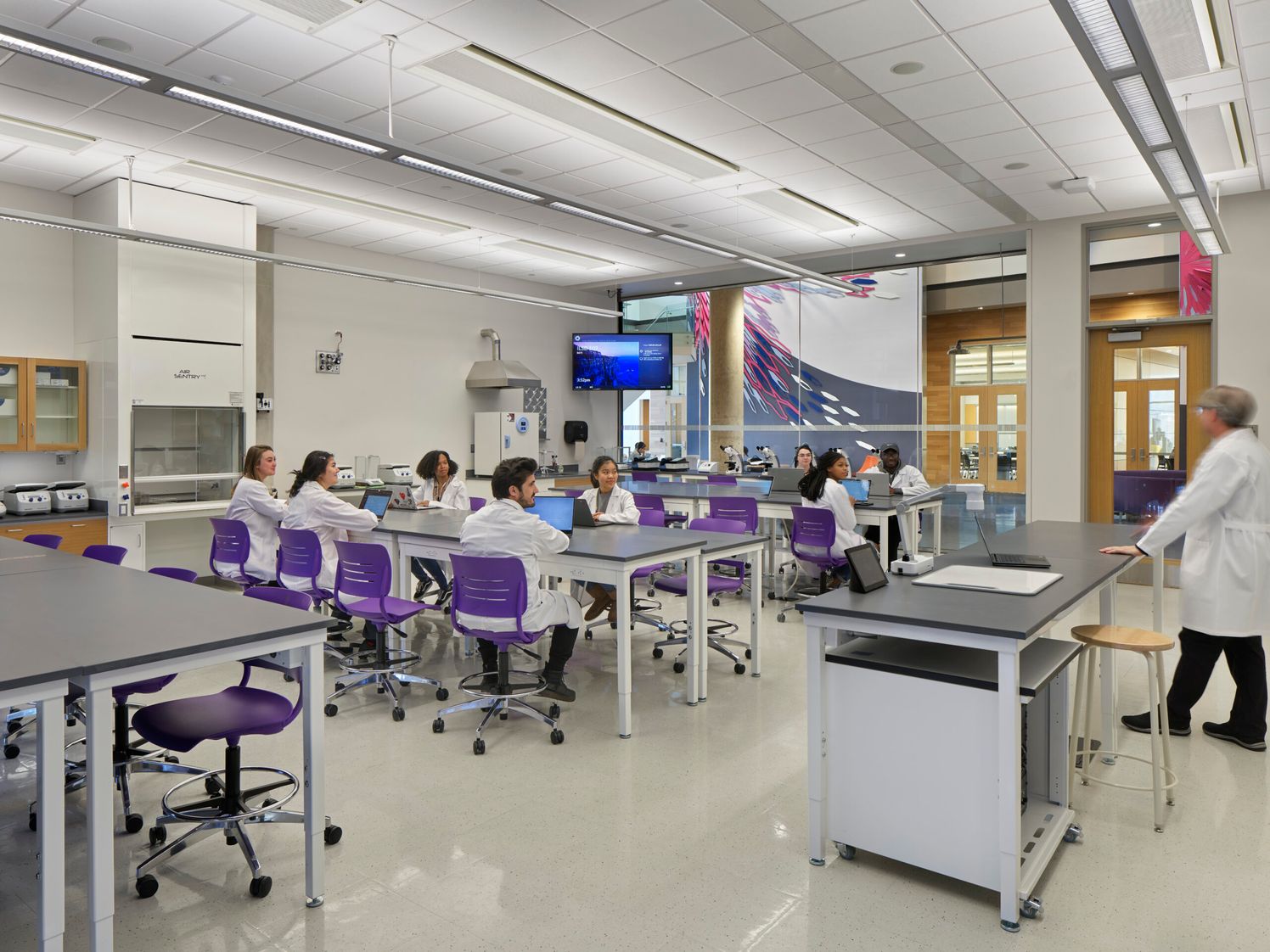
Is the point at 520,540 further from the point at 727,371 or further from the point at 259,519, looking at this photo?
the point at 727,371

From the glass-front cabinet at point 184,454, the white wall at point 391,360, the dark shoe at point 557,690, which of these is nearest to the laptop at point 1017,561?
the dark shoe at point 557,690

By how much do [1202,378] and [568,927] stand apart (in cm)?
724

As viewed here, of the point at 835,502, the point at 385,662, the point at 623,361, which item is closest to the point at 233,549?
the point at 385,662

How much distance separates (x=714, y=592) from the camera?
5.01 metres

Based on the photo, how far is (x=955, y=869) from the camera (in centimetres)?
243

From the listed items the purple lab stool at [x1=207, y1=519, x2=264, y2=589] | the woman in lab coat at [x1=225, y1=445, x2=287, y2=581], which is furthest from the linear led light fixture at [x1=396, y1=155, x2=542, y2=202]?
the purple lab stool at [x1=207, y1=519, x2=264, y2=589]

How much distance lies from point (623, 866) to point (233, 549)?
11.5ft

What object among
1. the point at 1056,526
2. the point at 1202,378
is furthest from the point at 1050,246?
the point at 1056,526

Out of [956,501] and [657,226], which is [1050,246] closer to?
[956,501]

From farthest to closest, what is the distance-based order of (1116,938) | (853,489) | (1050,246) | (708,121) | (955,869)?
(1050,246) < (853,489) < (708,121) < (955,869) < (1116,938)

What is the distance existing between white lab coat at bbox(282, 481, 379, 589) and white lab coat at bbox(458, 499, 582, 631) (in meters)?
1.16

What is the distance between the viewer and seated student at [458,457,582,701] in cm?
390

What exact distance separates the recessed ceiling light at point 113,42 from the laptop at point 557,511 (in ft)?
10.2

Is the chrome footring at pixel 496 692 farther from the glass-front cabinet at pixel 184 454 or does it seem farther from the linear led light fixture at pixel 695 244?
the glass-front cabinet at pixel 184 454
